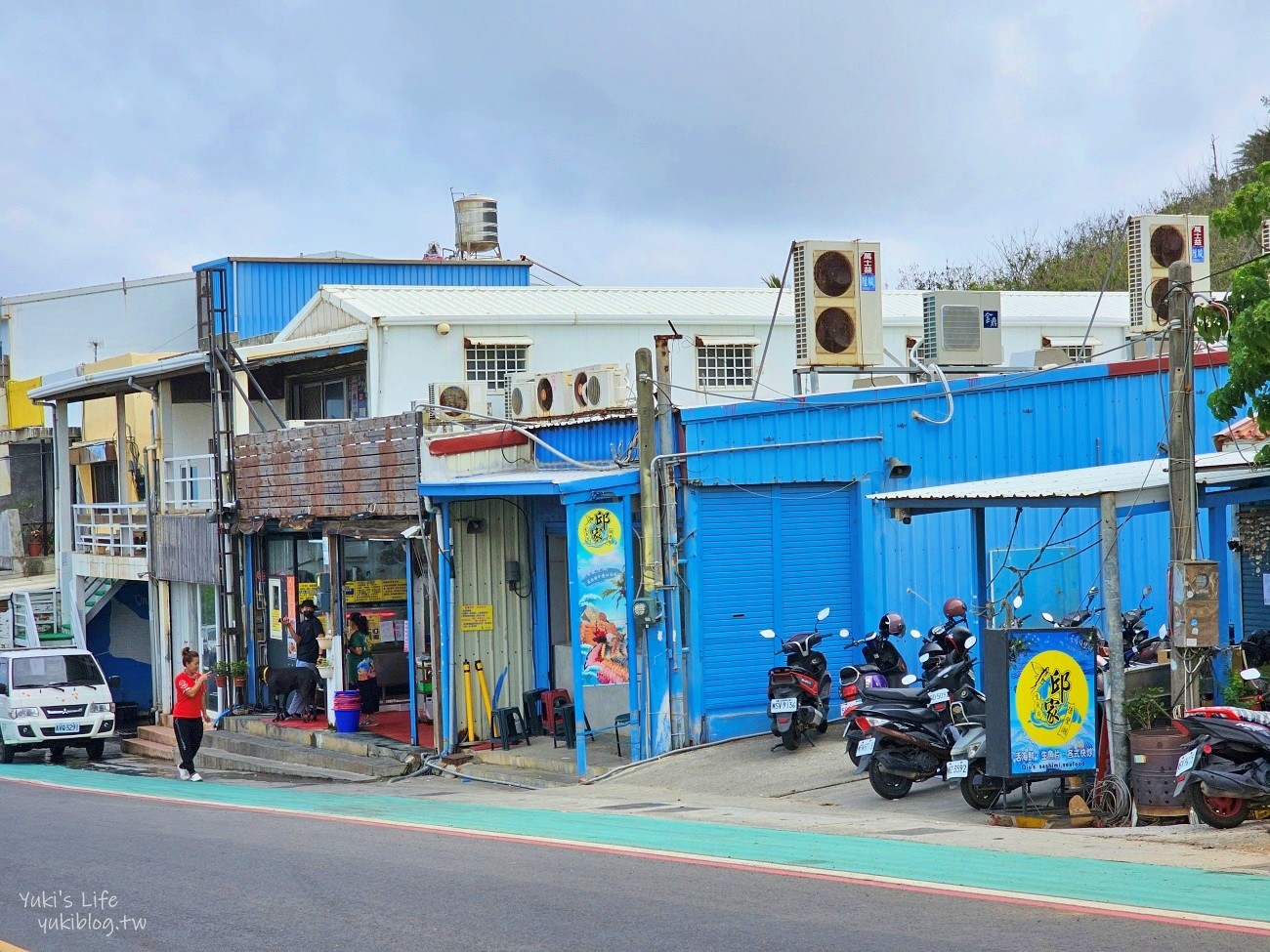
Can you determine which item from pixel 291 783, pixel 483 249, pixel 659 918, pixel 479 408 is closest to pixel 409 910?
pixel 659 918

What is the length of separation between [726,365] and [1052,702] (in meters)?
13.9

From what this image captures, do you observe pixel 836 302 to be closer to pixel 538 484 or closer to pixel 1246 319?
pixel 538 484

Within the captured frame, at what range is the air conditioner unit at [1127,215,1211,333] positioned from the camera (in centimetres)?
1858

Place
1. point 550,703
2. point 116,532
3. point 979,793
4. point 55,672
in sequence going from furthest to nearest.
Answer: point 116,532
point 55,672
point 550,703
point 979,793

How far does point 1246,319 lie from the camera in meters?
12.4

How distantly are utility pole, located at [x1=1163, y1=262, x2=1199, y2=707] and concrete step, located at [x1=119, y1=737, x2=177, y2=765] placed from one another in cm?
1909

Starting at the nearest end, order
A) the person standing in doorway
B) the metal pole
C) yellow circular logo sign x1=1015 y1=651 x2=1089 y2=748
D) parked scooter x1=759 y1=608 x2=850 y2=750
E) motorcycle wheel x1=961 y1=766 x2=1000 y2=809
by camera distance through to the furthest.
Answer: the metal pole
yellow circular logo sign x1=1015 y1=651 x2=1089 y2=748
motorcycle wheel x1=961 y1=766 x2=1000 y2=809
parked scooter x1=759 y1=608 x2=850 y2=750
the person standing in doorway

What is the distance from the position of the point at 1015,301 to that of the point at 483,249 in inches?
467

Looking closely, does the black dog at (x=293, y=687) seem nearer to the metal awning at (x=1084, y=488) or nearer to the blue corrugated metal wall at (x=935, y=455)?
the blue corrugated metal wall at (x=935, y=455)

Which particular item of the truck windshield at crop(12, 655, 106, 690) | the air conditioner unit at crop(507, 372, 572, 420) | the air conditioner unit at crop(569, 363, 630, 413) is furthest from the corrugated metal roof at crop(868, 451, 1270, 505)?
the truck windshield at crop(12, 655, 106, 690)

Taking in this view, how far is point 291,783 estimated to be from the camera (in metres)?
20.1

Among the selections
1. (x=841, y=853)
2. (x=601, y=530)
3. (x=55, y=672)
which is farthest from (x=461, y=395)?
(x=841, y=853)

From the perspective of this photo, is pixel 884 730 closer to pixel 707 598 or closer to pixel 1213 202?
pixel 707 598

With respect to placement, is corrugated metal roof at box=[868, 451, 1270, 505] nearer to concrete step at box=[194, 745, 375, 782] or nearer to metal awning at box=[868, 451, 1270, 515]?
metal awning at box=[868, 451, 1270, 515]
